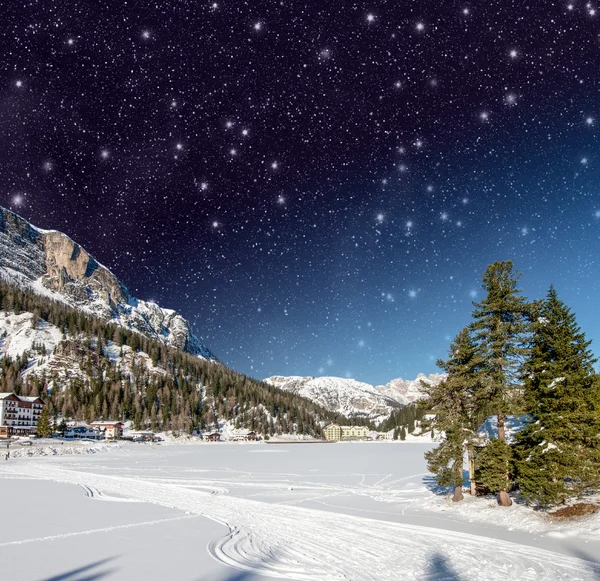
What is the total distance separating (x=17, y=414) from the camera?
129 meters

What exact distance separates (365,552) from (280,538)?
3.56 m

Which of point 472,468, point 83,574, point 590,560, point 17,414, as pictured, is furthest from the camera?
point 17,414

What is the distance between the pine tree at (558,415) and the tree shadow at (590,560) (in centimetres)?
503

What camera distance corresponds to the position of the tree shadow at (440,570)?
11.2 meters

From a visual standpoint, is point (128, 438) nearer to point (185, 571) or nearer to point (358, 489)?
point (358, 489)

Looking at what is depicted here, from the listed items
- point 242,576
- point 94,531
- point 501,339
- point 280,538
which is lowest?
point 94,531

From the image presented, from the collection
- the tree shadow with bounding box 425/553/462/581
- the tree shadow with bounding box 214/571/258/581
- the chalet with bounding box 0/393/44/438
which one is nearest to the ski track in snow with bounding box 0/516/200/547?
the tree shadow with bounding box 214/571/258/581

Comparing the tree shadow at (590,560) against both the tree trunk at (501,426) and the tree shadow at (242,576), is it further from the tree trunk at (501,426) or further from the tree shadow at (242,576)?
the tree shadow at (242,576)

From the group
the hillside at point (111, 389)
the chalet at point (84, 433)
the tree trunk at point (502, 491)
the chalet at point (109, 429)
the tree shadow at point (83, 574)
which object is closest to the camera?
the tree shadow at point (83, 574)

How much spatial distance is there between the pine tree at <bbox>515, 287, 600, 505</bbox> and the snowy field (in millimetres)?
1670

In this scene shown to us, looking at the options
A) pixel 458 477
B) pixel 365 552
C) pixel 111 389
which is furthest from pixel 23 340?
pixel 365 552

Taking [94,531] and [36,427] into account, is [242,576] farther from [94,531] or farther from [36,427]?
[36,427]

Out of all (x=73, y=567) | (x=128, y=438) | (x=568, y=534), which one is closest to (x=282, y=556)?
(x=73, y=567)

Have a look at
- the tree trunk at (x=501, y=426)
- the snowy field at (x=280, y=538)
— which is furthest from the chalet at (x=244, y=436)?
the tree trunk at (x=501, y=426)
